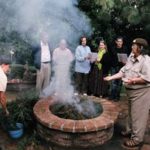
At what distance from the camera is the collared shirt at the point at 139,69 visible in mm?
4797

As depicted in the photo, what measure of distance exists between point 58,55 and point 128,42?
2910mm

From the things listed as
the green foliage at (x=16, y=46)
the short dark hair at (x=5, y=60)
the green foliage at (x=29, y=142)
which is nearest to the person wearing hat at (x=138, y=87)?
the green foliage at (x=29, y=142)

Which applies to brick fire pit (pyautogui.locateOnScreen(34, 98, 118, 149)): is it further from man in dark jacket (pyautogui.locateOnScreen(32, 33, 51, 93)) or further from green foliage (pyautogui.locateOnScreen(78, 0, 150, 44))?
green foliage (pyautogui.locateOnScreen(78, 0, 150, 44))

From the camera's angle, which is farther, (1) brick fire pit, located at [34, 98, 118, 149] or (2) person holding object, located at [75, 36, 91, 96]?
(2) person holding object, located at [75, 36, 91, 96]

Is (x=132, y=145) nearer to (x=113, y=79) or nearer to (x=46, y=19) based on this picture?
(x=113, y=79)

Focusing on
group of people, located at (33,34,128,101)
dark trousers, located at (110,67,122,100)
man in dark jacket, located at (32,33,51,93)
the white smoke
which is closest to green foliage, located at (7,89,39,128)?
man in dark jacket, located at (32,33,51,93)

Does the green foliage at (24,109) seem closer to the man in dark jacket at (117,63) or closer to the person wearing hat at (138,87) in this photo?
the person wearing hat at (138,87)

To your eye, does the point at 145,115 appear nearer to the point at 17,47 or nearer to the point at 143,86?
the point at 143,86

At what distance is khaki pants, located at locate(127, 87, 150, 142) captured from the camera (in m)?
4.98

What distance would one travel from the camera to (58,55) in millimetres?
7082

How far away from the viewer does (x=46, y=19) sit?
6.53m

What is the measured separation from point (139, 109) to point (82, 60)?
2681 millimetres

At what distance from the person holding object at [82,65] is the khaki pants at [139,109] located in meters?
2.36

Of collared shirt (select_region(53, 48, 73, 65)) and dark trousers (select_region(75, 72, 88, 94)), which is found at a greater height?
collared shirt (select_region(53, 48, 73, 65))
